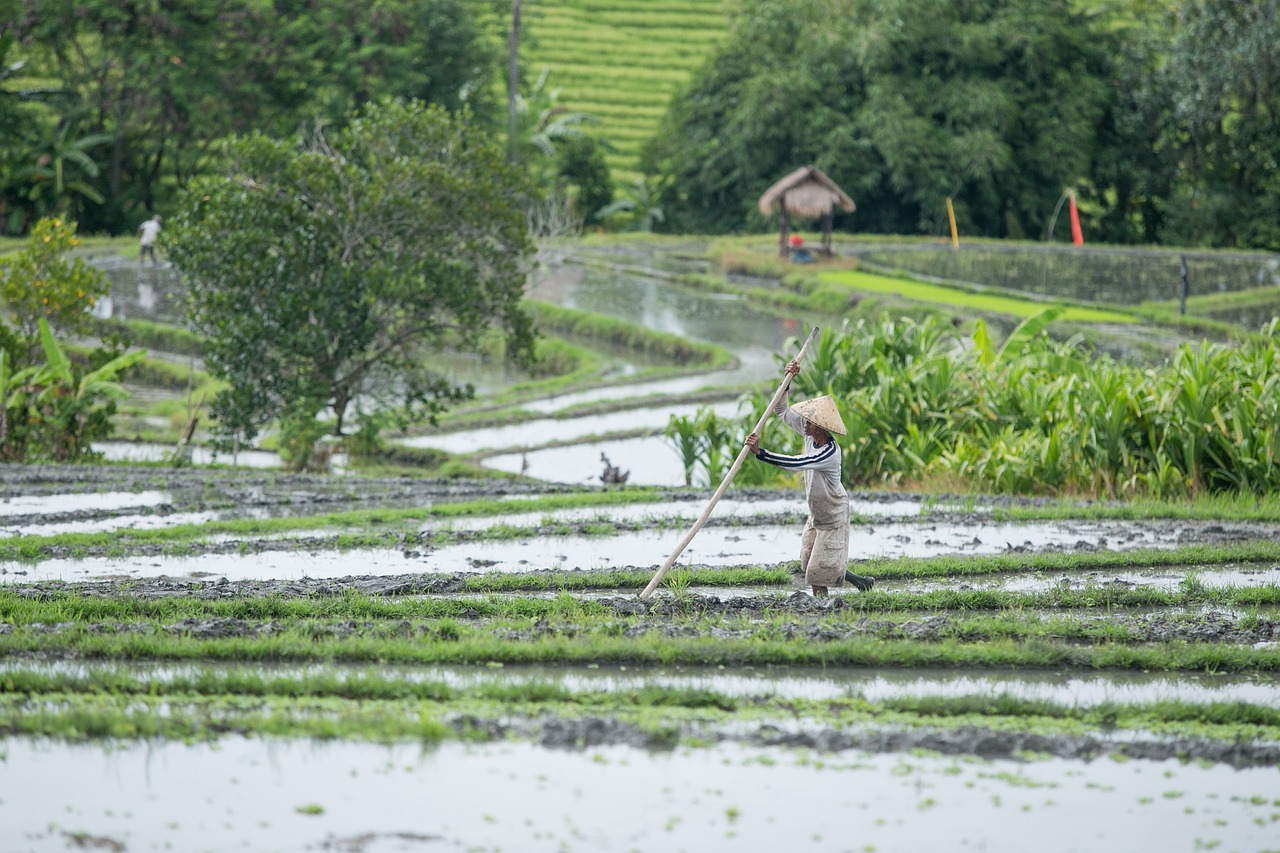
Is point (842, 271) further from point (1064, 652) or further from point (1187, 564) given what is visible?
point (1064, 652)

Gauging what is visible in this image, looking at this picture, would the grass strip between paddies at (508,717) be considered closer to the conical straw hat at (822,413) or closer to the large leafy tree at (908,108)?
the conical straw hat at (822,413)

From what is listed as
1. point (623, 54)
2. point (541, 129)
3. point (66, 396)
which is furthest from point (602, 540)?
point (623, 54)

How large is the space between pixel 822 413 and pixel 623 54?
45.2 meters

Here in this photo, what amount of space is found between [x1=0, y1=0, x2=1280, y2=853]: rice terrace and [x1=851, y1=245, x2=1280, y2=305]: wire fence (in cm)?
27

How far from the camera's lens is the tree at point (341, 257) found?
1419 centimetres

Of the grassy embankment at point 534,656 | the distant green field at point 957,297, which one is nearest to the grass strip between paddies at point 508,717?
the grassy embankment at point 534,656

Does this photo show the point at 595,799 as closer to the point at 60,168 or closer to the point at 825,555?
the point at 825,555

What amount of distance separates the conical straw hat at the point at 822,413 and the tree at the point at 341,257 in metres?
7.68

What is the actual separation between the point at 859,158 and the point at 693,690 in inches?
1260

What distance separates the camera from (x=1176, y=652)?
21.8ft

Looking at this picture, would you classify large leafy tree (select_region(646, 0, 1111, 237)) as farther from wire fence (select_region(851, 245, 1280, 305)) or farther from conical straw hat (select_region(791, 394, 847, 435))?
conical straw hat (select_region(791, 394, 847, 435))

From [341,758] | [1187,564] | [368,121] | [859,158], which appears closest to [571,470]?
[368,121]

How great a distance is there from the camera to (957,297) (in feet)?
85.9

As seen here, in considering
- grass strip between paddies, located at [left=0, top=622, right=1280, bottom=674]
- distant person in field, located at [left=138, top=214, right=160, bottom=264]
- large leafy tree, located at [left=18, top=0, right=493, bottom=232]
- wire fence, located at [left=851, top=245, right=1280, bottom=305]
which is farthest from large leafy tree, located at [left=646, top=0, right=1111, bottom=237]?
grass strip between paddies, located at [left=0, top=622, right=1280, bottom=674]
